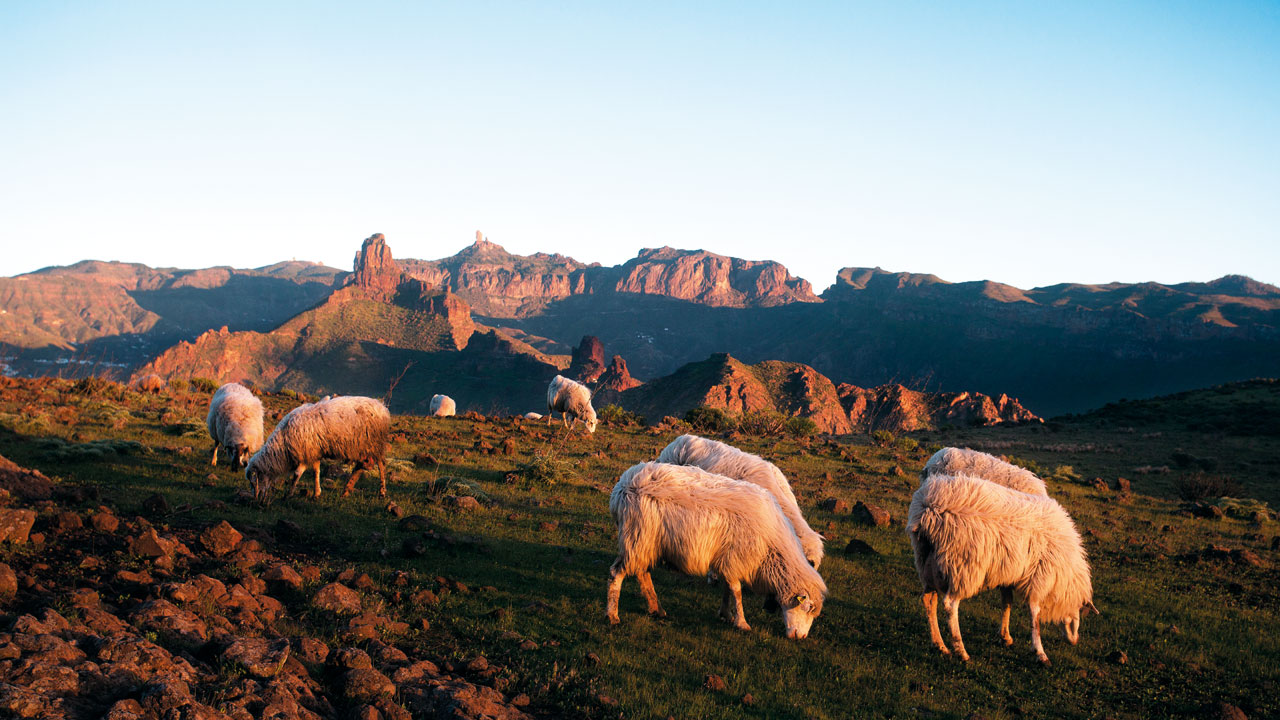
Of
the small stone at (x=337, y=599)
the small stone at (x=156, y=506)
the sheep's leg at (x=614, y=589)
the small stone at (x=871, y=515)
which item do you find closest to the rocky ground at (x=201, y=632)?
the small stone at (x=337, y=599)

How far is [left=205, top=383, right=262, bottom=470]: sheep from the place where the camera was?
13758mm

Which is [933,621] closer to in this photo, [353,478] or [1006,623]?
[1006,623]

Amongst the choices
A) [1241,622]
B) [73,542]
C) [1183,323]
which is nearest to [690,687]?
[73,542]

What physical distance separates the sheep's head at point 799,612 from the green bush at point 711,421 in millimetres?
19062

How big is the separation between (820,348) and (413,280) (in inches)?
4415

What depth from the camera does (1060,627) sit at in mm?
8953

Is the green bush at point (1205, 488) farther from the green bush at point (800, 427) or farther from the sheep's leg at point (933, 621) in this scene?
the sheep's leg at point (933, 621)

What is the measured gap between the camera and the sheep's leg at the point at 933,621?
25.6 ft

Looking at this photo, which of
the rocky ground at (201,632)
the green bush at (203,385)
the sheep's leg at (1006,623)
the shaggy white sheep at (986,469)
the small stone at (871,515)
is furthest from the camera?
the green bush at (203,385)

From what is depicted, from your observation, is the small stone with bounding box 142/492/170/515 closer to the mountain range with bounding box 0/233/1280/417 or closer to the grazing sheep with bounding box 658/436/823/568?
the grazing sheep with bounding box 658/436/823/568

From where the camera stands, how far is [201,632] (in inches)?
214

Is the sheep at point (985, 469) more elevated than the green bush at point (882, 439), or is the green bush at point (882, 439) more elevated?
the sheep at point (985, 469)

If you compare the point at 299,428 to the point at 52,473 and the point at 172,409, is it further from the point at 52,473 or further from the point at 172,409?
the point at 172,409

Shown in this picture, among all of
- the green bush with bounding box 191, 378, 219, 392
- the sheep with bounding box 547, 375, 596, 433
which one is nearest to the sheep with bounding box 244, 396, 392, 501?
the sheep with bounding box 547, 375, 596, 433
